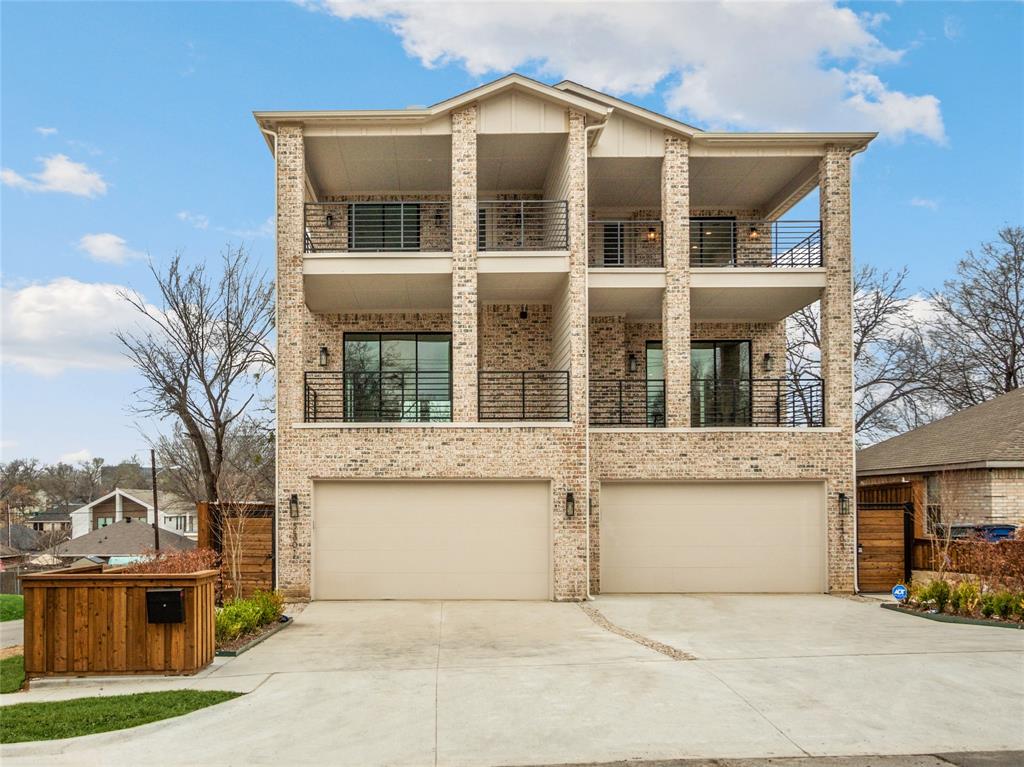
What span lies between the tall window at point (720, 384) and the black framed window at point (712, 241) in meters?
1.96

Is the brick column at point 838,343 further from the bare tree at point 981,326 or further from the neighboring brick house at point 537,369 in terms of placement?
the bare tree at point 981,326

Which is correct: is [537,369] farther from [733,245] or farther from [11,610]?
[11,610]

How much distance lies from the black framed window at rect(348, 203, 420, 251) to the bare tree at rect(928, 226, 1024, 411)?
21.3 metres

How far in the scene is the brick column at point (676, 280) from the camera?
15016 millimetres

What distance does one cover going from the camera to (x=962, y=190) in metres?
23.4

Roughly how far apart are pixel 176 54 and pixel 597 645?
1491 cm

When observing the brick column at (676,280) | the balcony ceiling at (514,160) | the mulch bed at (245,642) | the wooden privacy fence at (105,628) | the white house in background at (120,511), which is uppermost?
the balcony ceiling at (514,160)

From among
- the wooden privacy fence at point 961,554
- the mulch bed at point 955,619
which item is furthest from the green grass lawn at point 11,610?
the wooden privacy fence at point 961,554

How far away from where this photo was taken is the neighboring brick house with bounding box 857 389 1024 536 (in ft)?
48.6

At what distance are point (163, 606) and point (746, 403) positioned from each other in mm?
12651

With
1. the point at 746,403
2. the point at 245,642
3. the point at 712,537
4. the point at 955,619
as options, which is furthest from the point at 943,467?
the point at 245,642

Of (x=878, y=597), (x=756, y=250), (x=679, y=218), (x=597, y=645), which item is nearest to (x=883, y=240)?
(x=756, y=250)

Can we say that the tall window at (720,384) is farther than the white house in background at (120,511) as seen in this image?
No

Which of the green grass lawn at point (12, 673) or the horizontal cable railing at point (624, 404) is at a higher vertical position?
the horizontal cable railing at point (624, 404)
